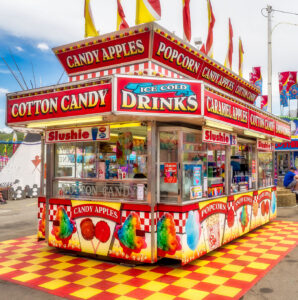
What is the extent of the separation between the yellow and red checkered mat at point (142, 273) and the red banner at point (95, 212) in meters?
0.85

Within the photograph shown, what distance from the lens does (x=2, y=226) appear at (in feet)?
31.5

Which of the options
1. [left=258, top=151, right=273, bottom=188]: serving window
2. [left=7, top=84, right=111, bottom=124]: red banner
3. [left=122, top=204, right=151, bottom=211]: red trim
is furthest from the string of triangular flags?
[left=122, top=204, right=151, bottom=211]: red trim

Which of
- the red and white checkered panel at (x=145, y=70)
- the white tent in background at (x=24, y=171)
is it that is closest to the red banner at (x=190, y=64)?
the red and white checkered panel at (x=145, y=70)

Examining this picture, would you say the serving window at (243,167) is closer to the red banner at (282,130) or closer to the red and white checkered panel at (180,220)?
the red banner at (282,130)

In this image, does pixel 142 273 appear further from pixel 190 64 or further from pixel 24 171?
pixel 24 171

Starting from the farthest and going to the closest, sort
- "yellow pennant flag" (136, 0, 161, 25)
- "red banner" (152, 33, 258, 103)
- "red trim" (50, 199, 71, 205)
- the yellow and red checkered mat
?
1. "red trim" (50, 199, 71, 205)
2. "red banner" (152, 33, 258, 103)
3. "yellow pennant flag" (136, 0, 161, 25)
4. the yellow and red checkered mat

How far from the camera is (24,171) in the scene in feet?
56.6

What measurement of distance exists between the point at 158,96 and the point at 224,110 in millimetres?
1566

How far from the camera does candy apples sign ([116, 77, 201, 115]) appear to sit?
16.7 ft

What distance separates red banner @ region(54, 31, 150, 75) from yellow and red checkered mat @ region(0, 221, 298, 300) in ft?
13.0

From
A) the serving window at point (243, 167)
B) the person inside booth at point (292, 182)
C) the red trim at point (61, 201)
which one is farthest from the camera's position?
the person inside booth at point (292, 182)

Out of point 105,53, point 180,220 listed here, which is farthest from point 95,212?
point 105,53

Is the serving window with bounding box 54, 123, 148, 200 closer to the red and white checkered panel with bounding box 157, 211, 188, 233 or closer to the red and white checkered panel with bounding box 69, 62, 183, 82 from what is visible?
the red and white checkered panel with bounding box 157, 211, 188, 233

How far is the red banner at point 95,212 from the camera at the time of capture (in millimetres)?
5910
